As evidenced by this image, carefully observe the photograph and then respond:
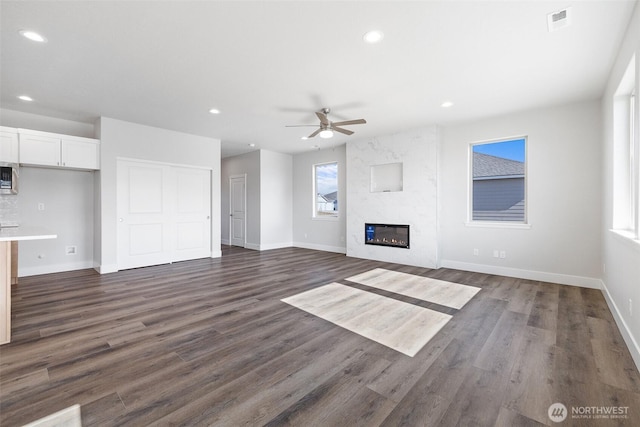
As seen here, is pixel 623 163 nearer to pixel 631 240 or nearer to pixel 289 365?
pixel 631 240

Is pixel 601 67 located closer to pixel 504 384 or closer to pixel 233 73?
pixel 504 384

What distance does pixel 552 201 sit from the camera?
4578mm

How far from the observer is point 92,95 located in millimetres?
4066

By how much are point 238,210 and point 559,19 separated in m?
7.97

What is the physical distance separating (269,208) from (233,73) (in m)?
4.95

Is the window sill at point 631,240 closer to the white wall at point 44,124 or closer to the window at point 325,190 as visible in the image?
the window at point 325,190

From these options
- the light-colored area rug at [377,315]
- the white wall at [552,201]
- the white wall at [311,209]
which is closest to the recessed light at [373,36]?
the light-colored area rug at [377,315]

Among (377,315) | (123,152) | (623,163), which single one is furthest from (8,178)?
(623,163)

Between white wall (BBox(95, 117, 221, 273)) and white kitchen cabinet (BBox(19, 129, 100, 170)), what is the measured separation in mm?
180

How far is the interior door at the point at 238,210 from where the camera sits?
8.51 meters

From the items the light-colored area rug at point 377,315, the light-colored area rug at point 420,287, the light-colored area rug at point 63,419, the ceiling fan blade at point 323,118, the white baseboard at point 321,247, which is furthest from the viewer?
the white baseboard at point 321,247

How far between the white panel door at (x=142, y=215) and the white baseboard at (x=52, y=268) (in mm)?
767

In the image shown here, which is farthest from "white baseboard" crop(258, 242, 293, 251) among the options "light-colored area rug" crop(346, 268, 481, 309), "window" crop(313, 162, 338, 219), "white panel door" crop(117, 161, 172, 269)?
"light-colored area rug" crop(346, 268, 481, 309)

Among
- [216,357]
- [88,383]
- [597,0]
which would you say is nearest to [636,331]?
[597,0]
